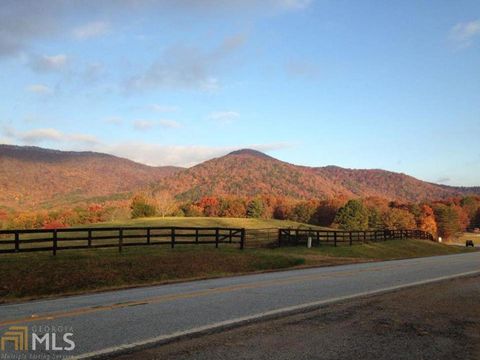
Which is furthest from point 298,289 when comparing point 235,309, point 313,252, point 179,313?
point 313,252

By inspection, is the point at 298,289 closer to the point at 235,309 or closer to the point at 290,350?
the point at 235,309

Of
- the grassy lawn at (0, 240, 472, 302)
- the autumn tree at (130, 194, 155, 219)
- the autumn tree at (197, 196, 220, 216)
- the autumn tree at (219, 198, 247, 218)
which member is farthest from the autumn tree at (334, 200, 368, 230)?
the grassy lawn at (0, 240, 472, 302)

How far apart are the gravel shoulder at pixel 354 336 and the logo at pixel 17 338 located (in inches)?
61.0

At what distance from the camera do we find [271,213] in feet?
509

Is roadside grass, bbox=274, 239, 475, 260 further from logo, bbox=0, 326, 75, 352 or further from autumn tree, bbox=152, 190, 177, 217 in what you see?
autumn tree, bbox=152, 190, 177, 217

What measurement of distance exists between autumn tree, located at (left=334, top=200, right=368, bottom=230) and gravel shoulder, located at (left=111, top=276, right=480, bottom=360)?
105 m

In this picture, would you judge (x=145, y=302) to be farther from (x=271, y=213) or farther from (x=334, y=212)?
(x=271, y=213)

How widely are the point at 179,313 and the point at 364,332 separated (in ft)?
10.8

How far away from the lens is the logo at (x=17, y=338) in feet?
19.4

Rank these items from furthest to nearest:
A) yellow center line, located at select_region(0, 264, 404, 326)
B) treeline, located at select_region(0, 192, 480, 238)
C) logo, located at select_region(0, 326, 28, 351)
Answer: treeline, located at select_region(0, 192, 480, 238) → yellow center line, located at select_region(0, 264, 404, 326) → logo, located at select_region(0, 326, 28, 351)

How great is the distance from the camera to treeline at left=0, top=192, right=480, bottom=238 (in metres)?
102

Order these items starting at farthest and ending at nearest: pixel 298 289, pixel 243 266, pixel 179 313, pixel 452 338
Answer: pixel 243 266, pixel 298 289, pixel 179 313, pixel 452 338

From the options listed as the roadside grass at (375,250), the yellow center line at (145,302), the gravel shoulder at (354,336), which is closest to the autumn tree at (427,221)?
the roadside grass at (375,250)

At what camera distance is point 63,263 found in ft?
54.8
